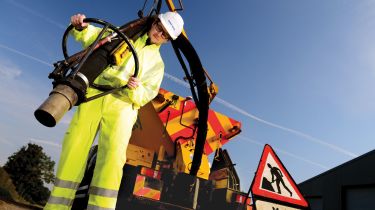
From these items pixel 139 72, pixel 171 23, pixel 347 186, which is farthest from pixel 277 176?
pixel 347 186

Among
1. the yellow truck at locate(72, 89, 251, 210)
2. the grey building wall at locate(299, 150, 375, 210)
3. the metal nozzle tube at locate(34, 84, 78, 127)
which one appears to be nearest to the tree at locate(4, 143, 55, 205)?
the grey building wall at locate(299, 150, 375, 210)

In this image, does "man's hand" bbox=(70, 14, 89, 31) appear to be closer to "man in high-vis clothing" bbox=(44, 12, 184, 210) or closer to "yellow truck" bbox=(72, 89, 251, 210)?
"man in high-vis clothing" bbox=(44, 12, 184, 210)

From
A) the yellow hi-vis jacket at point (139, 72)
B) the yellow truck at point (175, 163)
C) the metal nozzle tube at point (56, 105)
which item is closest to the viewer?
the metal nozzle tube at point (56, 105)

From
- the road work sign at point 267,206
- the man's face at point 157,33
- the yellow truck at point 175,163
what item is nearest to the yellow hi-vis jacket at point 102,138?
the man's face at point 157,33

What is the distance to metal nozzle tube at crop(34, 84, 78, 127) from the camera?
1986 millimetres

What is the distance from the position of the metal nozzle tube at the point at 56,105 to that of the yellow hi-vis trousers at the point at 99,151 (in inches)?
24.6

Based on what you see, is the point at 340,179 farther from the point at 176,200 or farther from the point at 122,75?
the point at 122,75

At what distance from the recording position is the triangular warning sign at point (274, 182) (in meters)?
3.15

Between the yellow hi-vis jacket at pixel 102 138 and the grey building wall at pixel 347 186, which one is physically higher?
the grey building wall at pixel 347 186

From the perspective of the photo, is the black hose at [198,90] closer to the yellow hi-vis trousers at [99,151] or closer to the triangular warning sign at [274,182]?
the triangular warning sign at [274,182]

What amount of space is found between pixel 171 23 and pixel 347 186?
54.3ft

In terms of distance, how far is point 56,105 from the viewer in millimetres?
2020

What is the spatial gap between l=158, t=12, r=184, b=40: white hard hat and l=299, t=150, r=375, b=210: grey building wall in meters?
13.2

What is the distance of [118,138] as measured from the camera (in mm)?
2693
